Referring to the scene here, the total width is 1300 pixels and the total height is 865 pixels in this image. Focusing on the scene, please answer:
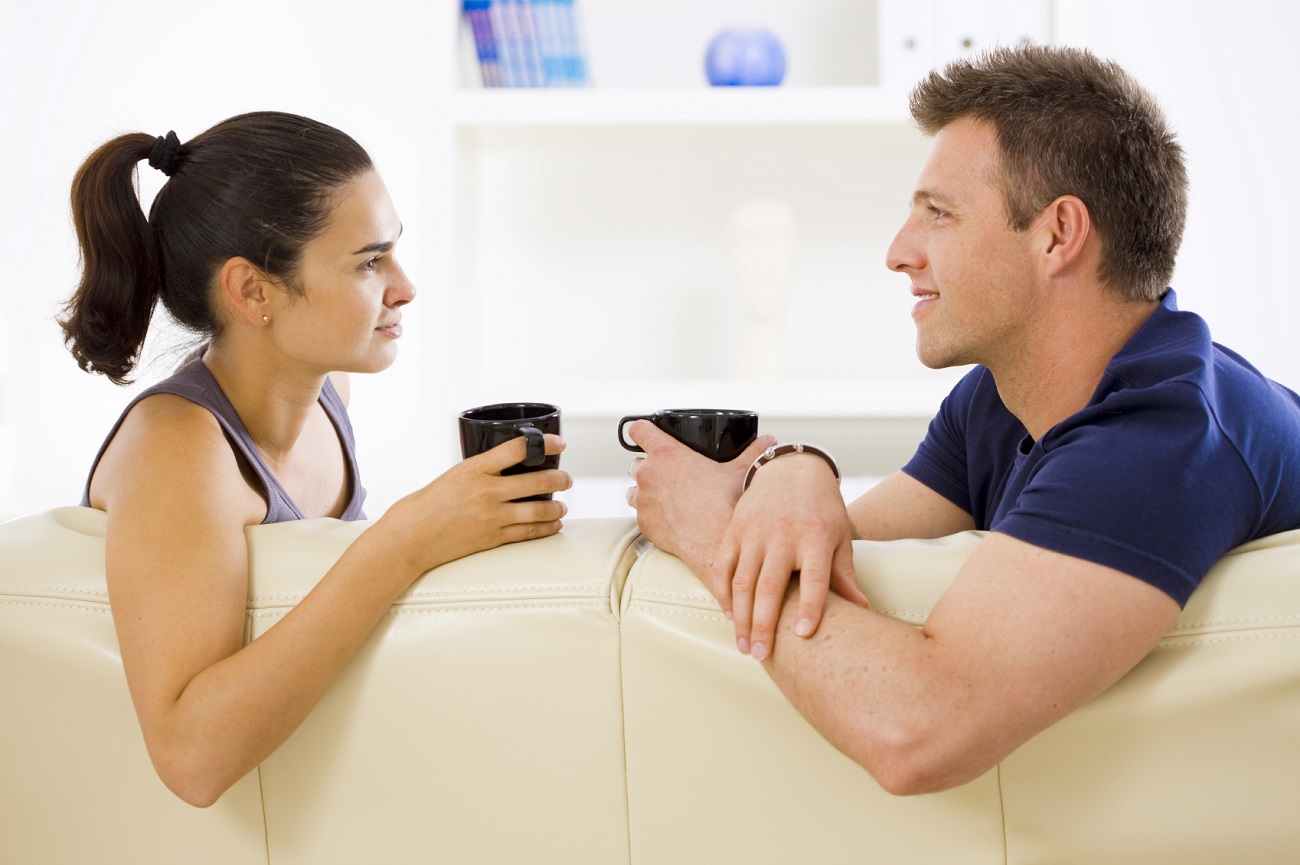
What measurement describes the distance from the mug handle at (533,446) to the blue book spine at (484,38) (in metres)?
1.90

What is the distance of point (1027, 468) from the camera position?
3.69 feet

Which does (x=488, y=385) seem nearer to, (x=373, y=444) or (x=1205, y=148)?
(x=373, y=444)

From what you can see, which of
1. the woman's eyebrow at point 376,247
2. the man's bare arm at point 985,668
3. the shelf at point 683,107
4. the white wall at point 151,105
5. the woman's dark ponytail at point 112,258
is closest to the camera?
the man's bare arm at point 985,668

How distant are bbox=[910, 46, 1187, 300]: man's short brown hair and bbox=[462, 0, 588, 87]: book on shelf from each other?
1635mm

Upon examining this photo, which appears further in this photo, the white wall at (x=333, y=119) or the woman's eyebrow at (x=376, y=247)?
the white wall at (x=333, y=119)

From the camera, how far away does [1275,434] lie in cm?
99

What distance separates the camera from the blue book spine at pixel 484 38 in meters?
2.64

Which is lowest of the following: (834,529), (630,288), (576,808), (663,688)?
(576,808)

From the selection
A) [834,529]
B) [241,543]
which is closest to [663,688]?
[834,529]

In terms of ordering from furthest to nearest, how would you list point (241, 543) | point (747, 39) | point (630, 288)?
point (630, 288) → point (747, 39) → point (241, 543)

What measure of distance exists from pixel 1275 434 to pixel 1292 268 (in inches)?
85.6

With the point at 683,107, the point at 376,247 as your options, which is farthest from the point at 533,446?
the point at 683,107

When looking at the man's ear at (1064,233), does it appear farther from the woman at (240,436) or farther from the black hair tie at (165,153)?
the black hair tie at (165,153)

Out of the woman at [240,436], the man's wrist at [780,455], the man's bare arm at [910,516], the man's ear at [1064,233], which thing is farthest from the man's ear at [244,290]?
the man's ear at [1064,233]
